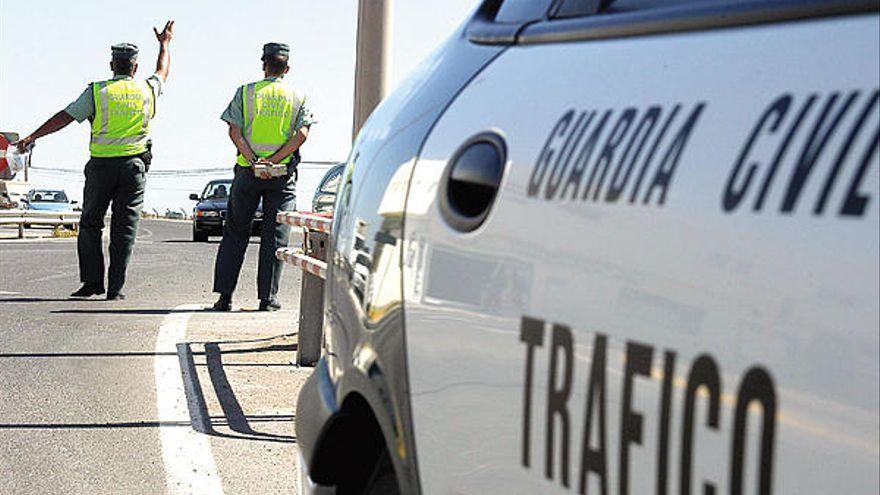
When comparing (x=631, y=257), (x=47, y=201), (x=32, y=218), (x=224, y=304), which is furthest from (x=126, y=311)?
(x=47, y=201)

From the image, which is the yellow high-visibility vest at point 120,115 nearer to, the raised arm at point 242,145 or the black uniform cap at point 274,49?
the raised arm at point 242,145

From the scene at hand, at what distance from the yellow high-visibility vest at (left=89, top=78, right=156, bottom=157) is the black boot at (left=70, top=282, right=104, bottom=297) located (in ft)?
3.36

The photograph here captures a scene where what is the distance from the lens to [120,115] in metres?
12.2

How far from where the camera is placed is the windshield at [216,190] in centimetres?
3620

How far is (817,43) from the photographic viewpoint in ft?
5.83

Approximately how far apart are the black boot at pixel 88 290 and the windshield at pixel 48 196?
51121mm

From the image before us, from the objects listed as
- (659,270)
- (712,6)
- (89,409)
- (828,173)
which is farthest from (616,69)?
(89,409)

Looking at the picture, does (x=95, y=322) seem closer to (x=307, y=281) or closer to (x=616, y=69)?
(x=307, y=281)

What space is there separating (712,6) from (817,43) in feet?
0.93

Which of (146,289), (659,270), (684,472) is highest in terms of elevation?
(659,270)

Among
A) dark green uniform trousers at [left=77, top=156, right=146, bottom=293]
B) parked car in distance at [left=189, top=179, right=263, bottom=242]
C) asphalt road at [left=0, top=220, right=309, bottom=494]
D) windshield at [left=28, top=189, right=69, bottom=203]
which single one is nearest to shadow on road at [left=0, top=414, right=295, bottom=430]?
asphalt road at [left=0, top=220, right=309, bottom=494]

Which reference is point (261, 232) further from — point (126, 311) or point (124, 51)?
point (124, 51)

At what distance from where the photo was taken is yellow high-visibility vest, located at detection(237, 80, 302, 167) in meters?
11.3

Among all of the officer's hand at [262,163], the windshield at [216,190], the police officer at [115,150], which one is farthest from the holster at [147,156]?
the windshield at [216,190]
